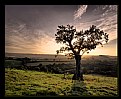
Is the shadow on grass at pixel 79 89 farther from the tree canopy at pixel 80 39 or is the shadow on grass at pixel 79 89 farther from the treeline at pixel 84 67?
the tree canopy at pixel 80 39

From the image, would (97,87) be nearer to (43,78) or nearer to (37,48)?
(43,78)

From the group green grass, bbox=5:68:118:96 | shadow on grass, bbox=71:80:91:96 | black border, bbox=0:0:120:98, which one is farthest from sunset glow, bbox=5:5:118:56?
shadow on grass, bbox=71:80:91:96

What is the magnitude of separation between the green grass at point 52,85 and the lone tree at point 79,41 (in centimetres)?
16

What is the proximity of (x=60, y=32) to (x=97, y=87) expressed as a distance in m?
0.93

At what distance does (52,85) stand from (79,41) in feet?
2.39

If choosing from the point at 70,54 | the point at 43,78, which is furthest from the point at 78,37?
the point at 43,78

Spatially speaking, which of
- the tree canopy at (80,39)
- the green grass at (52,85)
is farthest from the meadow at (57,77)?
the tree canopy at (80,39)

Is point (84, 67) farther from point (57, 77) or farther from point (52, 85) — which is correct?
point (52, 85)

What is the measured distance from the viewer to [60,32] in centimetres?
358

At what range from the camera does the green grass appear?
349 cm

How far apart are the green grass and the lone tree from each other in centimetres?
16

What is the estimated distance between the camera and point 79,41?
363 centimetres

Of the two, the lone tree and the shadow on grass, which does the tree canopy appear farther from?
the shadow on grass
